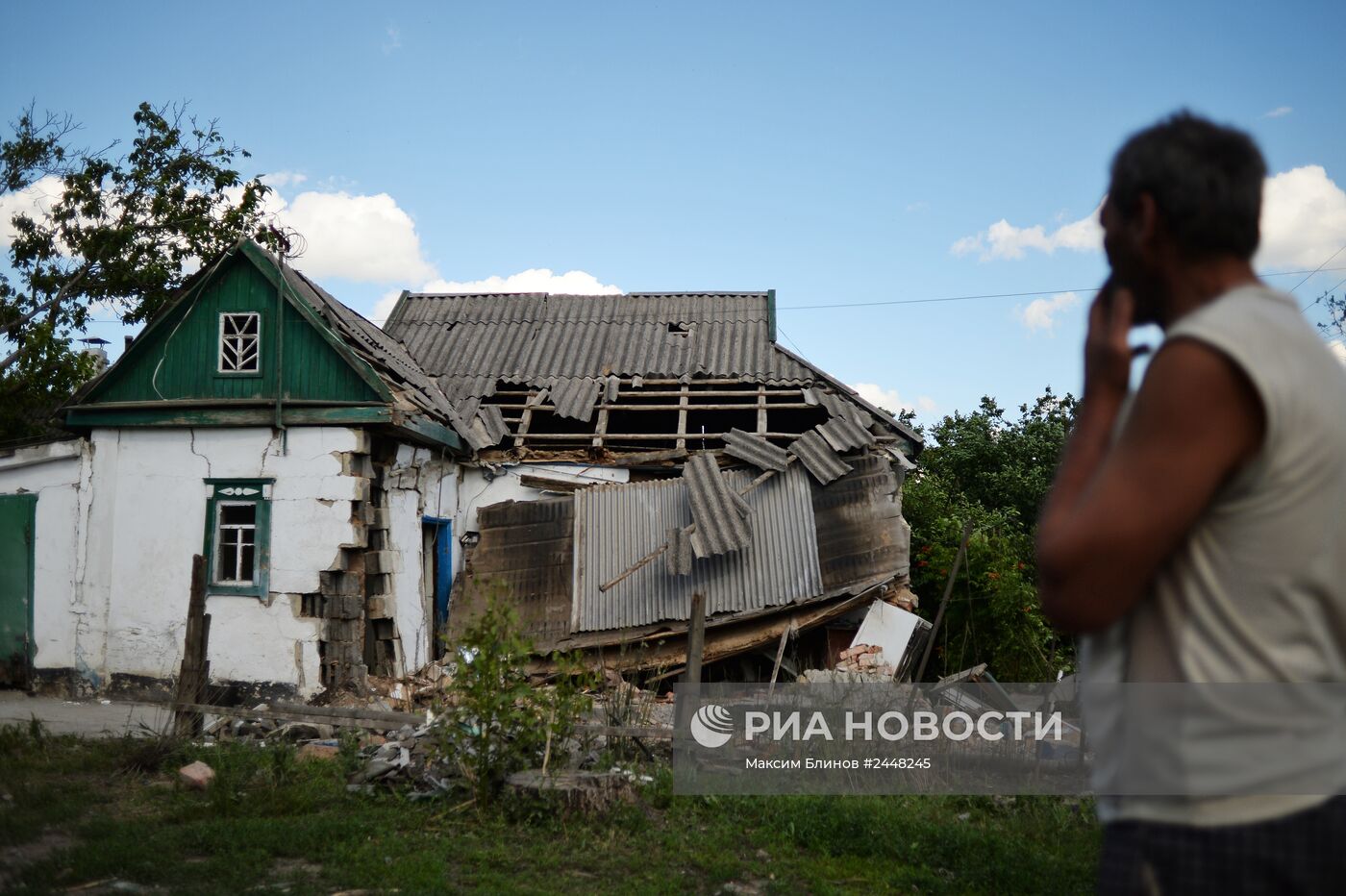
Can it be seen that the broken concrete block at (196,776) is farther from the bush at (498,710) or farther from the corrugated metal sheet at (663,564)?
the corrugated metal sheet at (663,564)

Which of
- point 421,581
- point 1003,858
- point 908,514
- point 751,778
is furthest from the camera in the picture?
point 908,514

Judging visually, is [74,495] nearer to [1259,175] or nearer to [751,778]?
[751,778]

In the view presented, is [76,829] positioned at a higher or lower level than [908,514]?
lower

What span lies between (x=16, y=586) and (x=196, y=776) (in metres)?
7.30

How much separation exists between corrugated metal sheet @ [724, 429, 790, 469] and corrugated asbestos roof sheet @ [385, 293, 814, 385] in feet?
6.28

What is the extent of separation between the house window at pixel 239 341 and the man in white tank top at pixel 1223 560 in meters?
12.7

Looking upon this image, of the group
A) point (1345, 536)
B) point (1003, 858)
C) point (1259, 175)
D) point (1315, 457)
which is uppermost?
point (1259, 175)

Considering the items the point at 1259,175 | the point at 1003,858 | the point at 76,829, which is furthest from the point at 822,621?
the point at 1259,175

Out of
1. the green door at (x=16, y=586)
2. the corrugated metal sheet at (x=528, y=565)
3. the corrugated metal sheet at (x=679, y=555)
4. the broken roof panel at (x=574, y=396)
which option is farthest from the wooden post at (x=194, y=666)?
the broken roof panel at (x=574, y=396)

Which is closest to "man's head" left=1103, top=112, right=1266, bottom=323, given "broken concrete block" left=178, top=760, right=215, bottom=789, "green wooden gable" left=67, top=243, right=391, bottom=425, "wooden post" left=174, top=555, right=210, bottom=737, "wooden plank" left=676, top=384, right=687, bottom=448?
"broken concrete block" left=178, top=760, right=215, bottom=789

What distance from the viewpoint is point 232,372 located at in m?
12.5

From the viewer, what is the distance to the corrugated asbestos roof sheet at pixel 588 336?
16047mm

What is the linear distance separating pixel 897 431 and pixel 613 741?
7920 millimetres

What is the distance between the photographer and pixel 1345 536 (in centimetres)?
130
